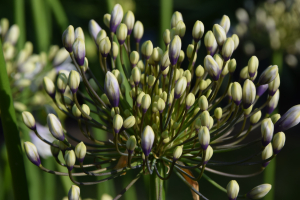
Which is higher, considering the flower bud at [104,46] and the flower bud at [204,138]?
the flower bud at [104,46]

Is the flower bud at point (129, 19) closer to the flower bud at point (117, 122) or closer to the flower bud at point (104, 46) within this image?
the flower bud at point (104, 46)

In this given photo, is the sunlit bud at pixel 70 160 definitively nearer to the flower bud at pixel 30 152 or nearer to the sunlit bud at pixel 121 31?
the flower bud at pixel 30 152

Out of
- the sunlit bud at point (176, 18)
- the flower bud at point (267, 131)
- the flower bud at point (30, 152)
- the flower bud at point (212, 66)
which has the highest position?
the sunlit bud at point (176, 18)

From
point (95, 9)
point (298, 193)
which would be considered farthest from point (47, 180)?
point (95, 9)

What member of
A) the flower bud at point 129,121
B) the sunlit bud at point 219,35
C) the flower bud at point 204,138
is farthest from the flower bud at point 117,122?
the sunlit bud at point 219,35

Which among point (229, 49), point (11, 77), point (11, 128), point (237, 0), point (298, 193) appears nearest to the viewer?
point (11, 128)

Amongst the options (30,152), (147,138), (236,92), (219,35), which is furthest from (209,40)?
(30,152)

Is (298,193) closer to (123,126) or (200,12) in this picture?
(200,12)

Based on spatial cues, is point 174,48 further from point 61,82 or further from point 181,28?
point 61,82

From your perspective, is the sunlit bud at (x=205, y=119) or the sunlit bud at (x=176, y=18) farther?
the sunlit bud at (x=176, y=18)
